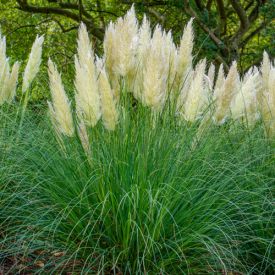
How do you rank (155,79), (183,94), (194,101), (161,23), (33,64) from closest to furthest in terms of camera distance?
(155,79), (194,101), (183,94), (33,64), (161,23)

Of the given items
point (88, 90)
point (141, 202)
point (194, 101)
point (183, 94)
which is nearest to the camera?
point (141, 202)

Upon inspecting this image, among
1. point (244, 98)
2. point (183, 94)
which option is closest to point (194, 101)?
point (183, 94)

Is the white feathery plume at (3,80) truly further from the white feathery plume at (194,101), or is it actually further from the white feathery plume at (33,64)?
→ the white feathery plume at (194,101)

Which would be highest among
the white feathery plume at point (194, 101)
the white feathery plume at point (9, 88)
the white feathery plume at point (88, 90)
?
the white feathery plume at point (88, 90)

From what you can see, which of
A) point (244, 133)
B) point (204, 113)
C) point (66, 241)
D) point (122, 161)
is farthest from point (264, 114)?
point (66, 241)

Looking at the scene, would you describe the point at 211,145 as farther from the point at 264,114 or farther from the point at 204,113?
the point at 264,114

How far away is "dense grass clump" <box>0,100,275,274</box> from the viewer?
9.77 feet

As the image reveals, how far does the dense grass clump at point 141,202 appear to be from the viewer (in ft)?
9.77

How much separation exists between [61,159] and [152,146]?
516mm

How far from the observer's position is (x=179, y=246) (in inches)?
116

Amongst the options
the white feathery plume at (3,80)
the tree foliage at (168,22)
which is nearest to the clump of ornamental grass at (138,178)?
the white feathery plume at (3,80)

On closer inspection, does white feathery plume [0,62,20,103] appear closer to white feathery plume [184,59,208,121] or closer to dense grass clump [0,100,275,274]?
dense grass clump [0,100,275,274]

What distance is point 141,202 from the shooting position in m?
2.97

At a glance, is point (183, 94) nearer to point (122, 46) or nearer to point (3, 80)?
A: point (122, 46)
